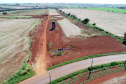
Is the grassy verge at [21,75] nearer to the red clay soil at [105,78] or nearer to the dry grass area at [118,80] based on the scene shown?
the red clay soil at [105,78]

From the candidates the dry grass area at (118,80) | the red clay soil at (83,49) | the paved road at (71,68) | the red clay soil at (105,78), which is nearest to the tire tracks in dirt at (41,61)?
the red clay soil at (83,49)

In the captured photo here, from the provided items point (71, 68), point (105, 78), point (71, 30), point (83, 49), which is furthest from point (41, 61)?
point (71, 30)

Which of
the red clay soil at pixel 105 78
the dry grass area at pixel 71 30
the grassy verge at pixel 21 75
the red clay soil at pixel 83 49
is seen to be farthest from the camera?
the dry grass area at pixel 71 30

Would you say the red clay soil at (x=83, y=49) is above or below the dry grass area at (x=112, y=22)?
below

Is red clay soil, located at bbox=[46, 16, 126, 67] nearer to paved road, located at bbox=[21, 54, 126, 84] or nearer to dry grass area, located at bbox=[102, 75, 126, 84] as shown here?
paved road, located at bbox=[21, 54, 126, 84]

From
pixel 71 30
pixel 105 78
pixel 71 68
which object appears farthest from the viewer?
pixel 71 30

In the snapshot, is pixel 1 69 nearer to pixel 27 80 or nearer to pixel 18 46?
pixel 27 80

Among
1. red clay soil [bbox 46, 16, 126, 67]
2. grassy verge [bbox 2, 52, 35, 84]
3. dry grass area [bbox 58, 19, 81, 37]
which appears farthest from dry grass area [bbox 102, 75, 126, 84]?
dry grass area [bbox 58, 19, 81, 37]

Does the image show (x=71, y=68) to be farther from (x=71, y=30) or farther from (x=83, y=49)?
(x=71, y=30)

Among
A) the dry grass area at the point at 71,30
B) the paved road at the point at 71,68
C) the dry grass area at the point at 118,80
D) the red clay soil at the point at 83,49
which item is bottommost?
the dry grass area at the point at 118,80

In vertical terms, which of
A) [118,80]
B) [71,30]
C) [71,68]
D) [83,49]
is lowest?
[118,80]

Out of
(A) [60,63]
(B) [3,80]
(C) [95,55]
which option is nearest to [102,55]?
(C) [95,55]

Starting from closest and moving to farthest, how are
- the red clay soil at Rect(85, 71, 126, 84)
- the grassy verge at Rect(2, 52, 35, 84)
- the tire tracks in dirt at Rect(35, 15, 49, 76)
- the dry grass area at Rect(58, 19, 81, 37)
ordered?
the red clay soil at Rect(85, 71, 126, 84)
the grassy verge at Rect(2, 52, 35, 84)
the tire tracks in dirt at Rect(35, 15, 49, 76)
the dry grass area at Rect(58, 19, 81, 37)
